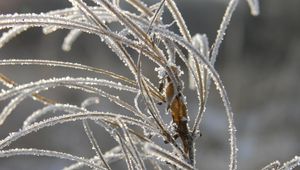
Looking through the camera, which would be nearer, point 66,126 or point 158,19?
point 158,19

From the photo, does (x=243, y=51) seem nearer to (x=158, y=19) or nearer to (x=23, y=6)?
(x=23, y=6)

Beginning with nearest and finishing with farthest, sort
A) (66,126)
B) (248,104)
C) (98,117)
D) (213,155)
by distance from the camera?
(98,117)
(213,155)
(66,126)
(248,104)

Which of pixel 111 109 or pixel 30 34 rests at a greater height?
pixel 30 34

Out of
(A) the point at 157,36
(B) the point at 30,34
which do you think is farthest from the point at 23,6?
(A) the point at 157,36

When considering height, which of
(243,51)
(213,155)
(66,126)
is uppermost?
(243,51)

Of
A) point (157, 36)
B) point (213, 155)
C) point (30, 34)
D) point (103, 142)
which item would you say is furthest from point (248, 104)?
point (157, 36)

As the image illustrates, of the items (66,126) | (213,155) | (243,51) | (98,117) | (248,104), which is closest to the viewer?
(98,117)

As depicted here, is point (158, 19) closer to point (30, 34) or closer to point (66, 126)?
point (66, 126)
